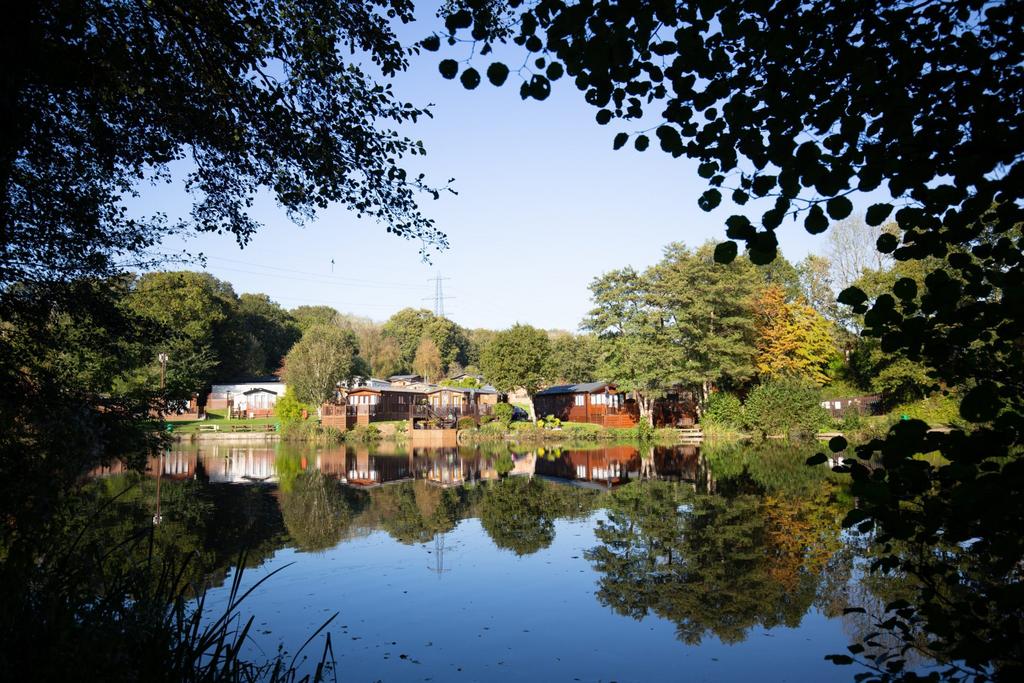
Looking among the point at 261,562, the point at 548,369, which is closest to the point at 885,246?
the point at 261,562

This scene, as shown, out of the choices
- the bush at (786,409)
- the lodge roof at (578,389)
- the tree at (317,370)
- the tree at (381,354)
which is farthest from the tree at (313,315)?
the bush at (786,409)

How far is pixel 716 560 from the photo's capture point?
10.1 metres

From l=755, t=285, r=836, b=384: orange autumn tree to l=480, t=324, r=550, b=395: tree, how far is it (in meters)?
15.2

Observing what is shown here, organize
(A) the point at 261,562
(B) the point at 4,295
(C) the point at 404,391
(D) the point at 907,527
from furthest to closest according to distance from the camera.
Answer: (C) the point at 404,391 → (A) the point at 261,562 → (B) the point at 4,295 → (D) the point at 907,527

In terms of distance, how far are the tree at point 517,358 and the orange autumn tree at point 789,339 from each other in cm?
1518

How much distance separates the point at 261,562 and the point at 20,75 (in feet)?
26.8

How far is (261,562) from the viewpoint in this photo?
10.6 m

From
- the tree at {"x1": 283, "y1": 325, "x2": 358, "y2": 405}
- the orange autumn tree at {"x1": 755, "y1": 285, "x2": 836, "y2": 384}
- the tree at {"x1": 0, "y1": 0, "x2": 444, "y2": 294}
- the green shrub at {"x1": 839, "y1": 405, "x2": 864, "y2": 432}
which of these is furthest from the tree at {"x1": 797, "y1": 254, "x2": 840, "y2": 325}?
the tree at {"x1": 0, "y1": 0, "x2": 444, "y2": 294}

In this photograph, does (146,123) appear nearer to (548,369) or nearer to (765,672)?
(765,672)

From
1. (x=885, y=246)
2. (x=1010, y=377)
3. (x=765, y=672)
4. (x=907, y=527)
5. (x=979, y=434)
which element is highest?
(x=885, y=246)

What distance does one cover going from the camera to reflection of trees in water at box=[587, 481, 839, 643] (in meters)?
8.02

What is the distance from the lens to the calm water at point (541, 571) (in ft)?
22.6

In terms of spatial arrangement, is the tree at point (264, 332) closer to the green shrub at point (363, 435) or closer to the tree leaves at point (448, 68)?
the green shrub at point (363, 435)

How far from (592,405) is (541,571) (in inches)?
1623
